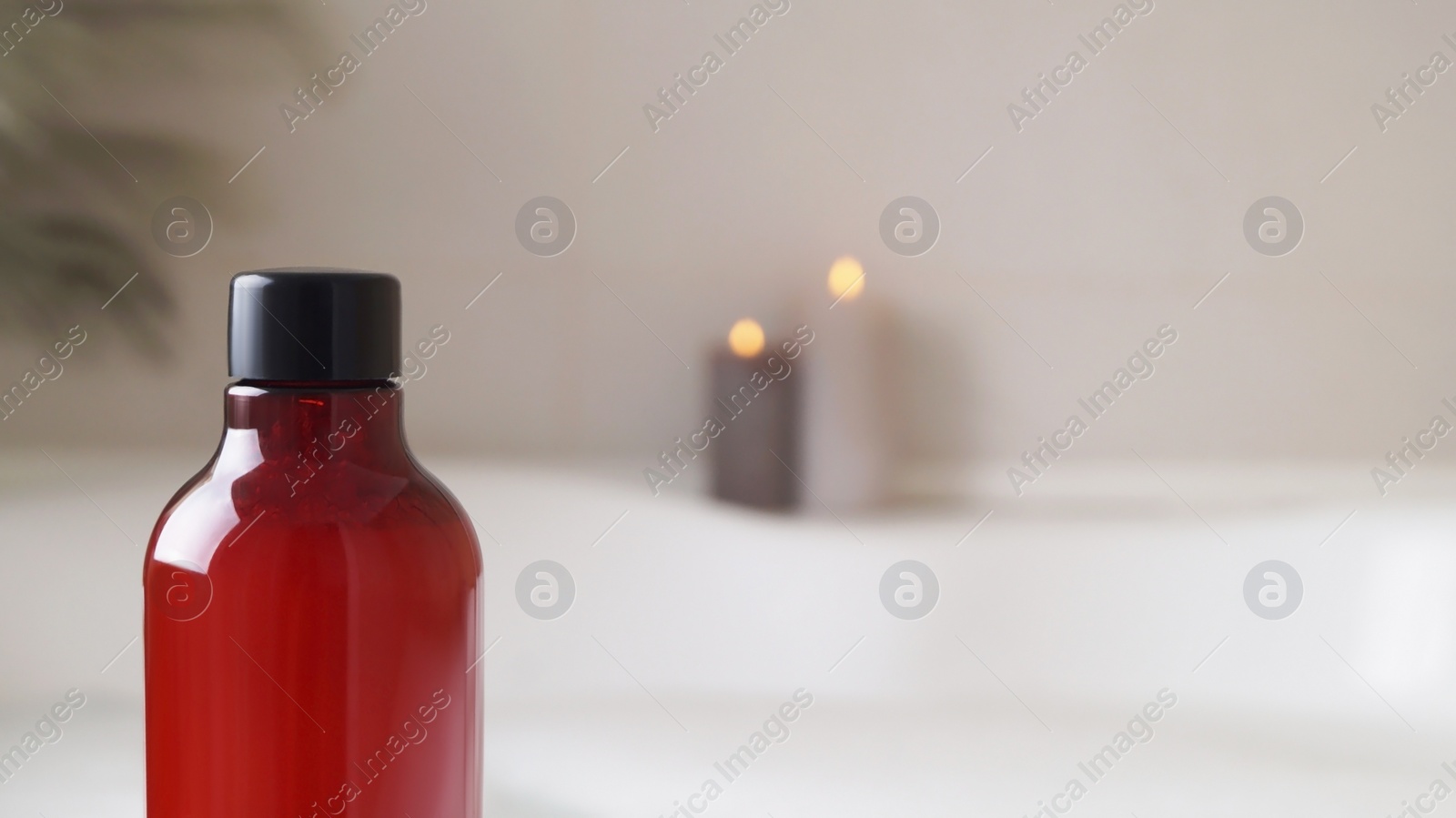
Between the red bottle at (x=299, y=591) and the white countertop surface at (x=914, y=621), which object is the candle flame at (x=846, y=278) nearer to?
the white countertop surface at (x=914, y=621)

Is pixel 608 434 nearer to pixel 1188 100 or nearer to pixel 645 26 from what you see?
pixel 645 26

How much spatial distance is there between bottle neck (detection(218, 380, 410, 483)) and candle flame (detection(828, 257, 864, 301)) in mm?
279

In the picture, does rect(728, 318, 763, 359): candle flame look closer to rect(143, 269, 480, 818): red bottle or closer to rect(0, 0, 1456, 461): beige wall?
rect(0, 0, 1456, 461): beige wall

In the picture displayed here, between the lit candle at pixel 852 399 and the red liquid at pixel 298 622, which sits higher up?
the red liquid at pixel 298 622

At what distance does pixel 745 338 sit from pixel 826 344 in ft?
0.15

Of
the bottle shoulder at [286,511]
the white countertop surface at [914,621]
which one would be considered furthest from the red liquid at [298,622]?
the white countertop surface at [914,621]

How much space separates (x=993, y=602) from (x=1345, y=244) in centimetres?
27

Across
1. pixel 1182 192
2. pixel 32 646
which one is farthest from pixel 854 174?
pixel 32 646

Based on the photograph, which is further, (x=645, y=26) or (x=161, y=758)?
(x=645, y=26)

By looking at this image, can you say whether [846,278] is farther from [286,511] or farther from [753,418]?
[286,511]

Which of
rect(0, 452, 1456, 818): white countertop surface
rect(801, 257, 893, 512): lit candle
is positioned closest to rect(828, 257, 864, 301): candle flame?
rect(801, 257, 893, 512): lit candle

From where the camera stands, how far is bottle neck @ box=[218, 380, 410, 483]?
330 mm

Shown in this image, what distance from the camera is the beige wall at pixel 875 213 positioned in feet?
1.76

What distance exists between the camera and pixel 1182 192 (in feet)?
1.77
